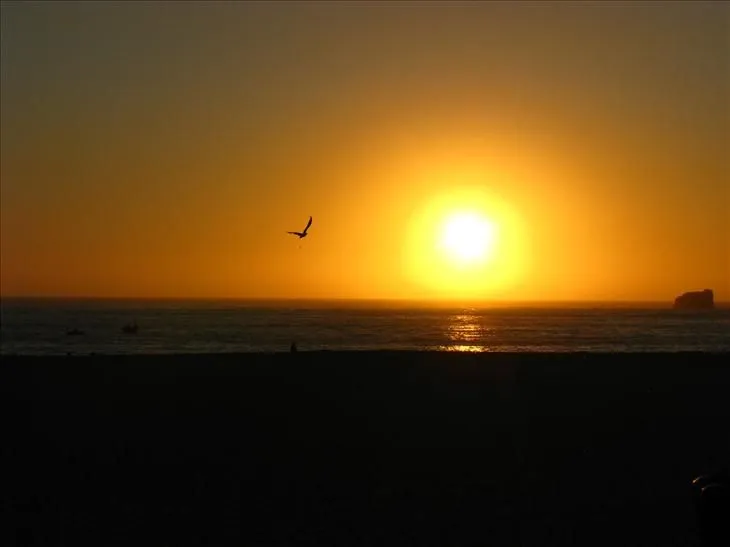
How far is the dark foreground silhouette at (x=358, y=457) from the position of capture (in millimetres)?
10742

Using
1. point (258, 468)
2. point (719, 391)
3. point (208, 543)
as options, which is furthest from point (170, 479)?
point (719, 391)

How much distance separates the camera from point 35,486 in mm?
12758

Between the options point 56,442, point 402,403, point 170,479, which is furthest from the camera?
point 402,403

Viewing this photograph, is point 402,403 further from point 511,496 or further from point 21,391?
point 21,391

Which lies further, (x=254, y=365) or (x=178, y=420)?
(x=254, y=365)

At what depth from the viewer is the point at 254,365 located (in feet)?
101

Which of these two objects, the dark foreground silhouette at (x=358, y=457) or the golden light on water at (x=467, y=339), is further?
the golden light on water at (x=467, y=339)

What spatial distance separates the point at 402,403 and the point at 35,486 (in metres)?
10.0

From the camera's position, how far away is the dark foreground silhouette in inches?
423

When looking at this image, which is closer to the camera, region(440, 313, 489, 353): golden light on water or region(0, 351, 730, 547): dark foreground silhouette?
region(0, 351, 730, 547): dark foreground silhouette

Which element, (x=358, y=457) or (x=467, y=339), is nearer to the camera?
(x=358, y=457)

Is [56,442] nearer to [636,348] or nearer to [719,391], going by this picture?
[719,391]

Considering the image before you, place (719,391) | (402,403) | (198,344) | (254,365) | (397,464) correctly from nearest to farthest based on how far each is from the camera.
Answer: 1. (397,464)
2. (402,403)
3. (719,391)
4. (254,365)
5. (198,344)

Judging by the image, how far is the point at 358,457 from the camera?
1485 cm
